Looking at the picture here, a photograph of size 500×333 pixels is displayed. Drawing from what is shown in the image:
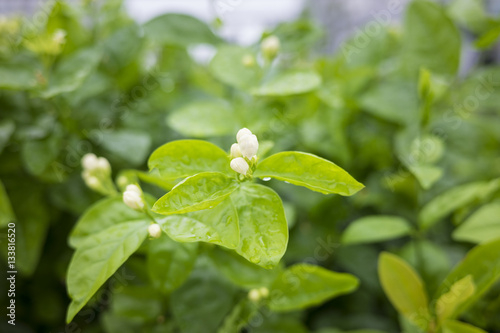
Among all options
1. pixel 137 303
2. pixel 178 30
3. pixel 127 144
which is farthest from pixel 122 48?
pixel 137 303

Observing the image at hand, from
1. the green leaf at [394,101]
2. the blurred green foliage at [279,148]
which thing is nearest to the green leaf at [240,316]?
the blurred green foliage at [279,148]

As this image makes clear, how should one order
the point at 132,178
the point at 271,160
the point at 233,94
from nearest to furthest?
the point at 271,160 < the point at 132,178 < the point at 233,94

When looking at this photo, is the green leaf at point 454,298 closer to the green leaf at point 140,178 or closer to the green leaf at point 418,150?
the green leaf at point 418,150

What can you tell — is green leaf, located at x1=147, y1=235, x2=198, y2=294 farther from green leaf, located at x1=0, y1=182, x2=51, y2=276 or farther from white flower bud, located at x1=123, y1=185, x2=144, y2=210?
green leaf, located at x1=0, y1=182, x2=51, y2=276

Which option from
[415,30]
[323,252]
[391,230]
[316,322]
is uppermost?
[415,30]

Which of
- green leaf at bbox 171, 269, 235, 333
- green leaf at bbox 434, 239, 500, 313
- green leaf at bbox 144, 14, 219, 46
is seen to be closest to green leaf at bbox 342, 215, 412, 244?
green leaf at bbox 434, 239, 500, 313

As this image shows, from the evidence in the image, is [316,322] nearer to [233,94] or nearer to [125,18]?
[233,94]

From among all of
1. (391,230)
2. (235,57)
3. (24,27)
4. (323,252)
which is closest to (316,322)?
(323,252)
